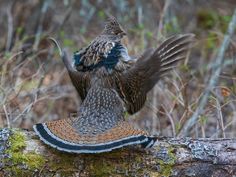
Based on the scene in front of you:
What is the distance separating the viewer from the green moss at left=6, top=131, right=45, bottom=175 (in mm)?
3555

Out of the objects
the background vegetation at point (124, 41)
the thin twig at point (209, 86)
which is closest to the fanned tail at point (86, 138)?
the background vegetation at point (124, 41)

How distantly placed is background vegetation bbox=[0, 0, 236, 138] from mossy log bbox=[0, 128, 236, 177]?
3.46 ft

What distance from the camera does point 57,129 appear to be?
365 centimetres

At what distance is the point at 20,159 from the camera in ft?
11.7

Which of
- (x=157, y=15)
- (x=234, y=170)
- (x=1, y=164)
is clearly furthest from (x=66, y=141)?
(x=157, y=15)

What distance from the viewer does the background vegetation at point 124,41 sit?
546 cm

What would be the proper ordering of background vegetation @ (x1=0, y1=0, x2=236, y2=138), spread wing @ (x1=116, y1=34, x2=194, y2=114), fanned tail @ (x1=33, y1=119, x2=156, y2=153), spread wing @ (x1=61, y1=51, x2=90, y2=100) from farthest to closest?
background vegetation @ (x1=0, y1=0, x2=236, y2=138)
spread wing @ (x1=61, y1=51, x2=90, y2=100)
spread wing @ (x1=116, y1=34, x2=194, y2=114)
fanned tail @ (x1=33, y1=119, x2=156, y2=153)

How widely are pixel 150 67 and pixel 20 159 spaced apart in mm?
1210

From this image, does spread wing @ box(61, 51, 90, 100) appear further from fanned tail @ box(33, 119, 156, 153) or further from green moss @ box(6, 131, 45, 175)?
green moss @ box(6, 131, 45, 175)

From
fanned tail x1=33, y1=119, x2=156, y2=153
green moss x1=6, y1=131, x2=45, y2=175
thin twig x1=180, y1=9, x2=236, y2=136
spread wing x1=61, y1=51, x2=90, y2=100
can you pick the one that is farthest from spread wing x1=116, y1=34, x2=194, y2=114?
green moss x1=6, y1=131, x2=45, y2=175

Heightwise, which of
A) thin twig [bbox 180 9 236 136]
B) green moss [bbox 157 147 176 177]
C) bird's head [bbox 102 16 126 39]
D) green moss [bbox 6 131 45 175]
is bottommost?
green moss [bbox 157 147 176 177]

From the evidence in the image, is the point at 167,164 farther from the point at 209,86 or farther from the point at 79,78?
the point at 209,86

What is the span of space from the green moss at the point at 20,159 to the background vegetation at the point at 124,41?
1.08 m

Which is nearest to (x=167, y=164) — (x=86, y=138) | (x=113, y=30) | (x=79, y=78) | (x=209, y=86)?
(x=86, y=138)
